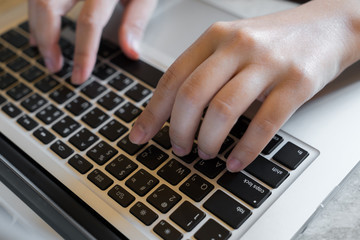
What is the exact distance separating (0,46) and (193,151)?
34cm


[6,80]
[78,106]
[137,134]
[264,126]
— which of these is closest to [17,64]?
[6,80]

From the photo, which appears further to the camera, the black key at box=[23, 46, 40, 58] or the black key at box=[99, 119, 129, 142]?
the black key at box=[23, 46, 40, 58]

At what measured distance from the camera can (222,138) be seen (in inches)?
16.3

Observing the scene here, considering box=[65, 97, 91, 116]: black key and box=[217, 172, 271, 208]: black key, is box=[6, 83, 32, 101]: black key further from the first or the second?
box=[217, 172, 271, 208]: black key

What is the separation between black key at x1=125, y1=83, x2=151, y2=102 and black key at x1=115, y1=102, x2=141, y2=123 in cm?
1

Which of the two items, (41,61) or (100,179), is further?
(41,61)

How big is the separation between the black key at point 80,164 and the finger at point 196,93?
9 centimetres

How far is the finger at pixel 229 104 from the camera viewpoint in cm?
41

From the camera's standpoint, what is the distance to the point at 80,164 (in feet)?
1.47

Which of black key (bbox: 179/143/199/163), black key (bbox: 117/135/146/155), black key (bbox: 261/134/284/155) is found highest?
black key (bbox: 261/134/284/155)

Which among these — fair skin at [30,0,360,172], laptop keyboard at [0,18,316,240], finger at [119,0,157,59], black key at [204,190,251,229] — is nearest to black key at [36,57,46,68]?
laptop keyboard at [0,18,316,240]

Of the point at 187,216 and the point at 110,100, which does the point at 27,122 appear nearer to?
the point at 110,100

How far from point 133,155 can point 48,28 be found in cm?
24

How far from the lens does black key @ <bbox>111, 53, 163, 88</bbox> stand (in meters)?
0.53
